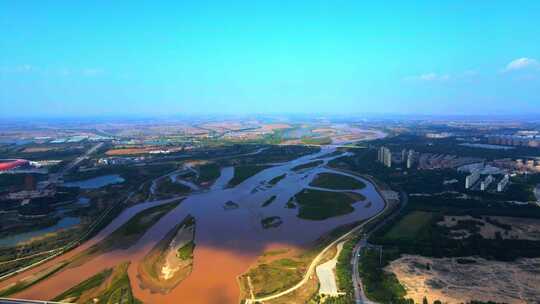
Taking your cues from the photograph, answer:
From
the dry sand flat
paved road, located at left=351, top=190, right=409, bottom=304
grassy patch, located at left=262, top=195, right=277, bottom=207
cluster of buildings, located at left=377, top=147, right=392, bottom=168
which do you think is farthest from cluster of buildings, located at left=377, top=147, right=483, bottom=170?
the dry sand flat

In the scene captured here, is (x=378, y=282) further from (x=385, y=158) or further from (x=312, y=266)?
(x=385, y=158)

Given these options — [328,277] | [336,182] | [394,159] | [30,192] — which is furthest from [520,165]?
[30,192]

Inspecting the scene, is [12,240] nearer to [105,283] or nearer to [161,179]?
[105,283]

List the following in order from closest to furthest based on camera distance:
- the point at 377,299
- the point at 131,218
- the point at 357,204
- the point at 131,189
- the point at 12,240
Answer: the point at 377,299
the point at 12,240
the point at 131,218
the point at 357,204
the point at 131,189

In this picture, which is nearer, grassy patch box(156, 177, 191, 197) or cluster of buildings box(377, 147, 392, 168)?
grassy patch box(156, 177, 191, 197)

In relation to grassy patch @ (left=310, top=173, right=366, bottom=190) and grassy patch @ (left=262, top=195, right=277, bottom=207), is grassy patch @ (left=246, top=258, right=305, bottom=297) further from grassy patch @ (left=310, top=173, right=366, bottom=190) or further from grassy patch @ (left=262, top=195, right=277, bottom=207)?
grassy patch @ (left=310, top=173, right=366, bottom=190)

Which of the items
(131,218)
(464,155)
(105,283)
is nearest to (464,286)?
(105,283)
